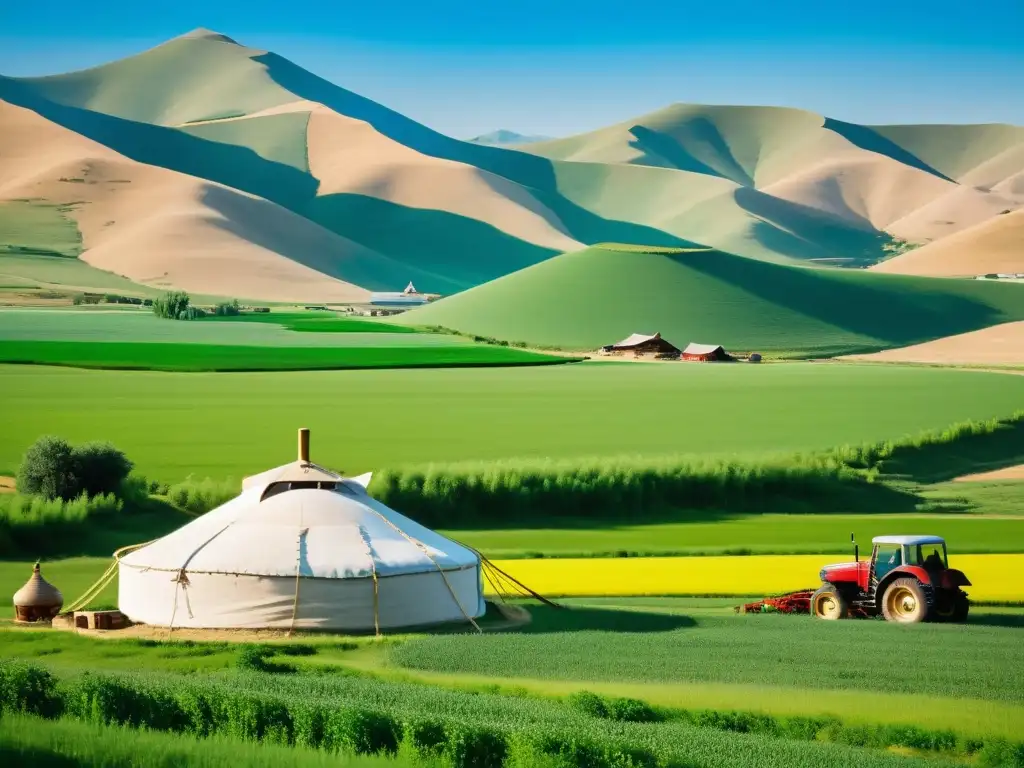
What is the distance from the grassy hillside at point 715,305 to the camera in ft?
522

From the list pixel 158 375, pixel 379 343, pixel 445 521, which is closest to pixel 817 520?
pixel 445 521

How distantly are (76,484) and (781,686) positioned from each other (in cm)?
2553

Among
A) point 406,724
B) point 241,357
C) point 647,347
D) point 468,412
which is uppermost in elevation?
point 647,347

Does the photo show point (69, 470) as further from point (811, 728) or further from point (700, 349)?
point (700, 349)

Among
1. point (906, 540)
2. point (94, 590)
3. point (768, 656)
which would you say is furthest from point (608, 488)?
point (768, 656)

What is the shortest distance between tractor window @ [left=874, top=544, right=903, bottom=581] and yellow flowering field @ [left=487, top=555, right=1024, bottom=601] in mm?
4262

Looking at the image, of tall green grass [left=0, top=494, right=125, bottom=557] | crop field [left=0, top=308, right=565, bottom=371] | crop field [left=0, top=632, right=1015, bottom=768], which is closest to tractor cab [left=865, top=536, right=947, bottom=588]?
crop field [left=0, top=632, right=1015, bottom=768]

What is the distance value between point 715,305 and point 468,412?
3739 inches

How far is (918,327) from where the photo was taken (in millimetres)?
171750

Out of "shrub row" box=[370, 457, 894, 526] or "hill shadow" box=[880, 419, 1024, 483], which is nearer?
"shrub row" box=[370, 457, 894, 526]

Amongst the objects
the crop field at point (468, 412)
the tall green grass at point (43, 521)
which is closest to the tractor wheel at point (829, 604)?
the tall green grass at point (43, 521)

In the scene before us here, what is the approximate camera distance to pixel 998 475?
59.5 metres

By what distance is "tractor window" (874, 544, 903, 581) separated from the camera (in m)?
28.2

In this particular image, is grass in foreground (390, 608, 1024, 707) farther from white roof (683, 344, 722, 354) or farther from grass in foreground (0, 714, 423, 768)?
white roof (683, 344, 722, 354)
